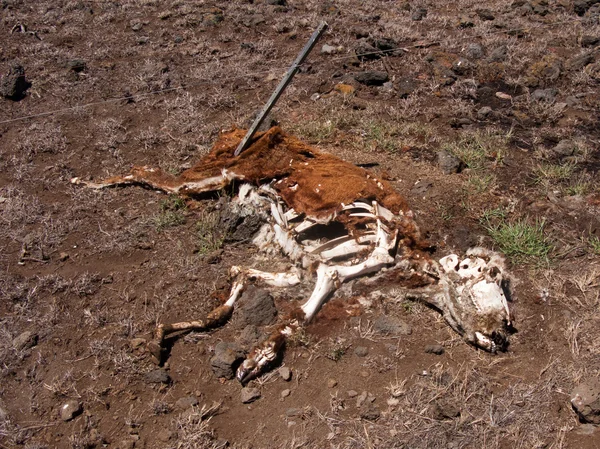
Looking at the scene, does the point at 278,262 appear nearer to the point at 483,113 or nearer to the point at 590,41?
the point at 483,113

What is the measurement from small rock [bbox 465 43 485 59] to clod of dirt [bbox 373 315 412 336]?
16.1 feet

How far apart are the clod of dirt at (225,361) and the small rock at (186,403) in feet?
0.77

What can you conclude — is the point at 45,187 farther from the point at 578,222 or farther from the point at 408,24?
the point at 408,24

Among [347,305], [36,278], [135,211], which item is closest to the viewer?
[347,305]

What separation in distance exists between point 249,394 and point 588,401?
2.00m

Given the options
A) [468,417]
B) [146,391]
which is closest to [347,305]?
[468,417]

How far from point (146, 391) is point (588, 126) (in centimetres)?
519

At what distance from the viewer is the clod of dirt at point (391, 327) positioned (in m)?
3.95

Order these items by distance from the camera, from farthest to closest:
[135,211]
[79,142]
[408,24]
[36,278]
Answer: [408,24] → [79,142] → [135,211] → [36,278]

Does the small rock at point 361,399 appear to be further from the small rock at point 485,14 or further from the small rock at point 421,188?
the small rock at point 485,14

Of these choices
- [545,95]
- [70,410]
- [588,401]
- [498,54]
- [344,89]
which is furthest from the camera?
[498,54]

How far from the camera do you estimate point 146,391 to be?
3686mm

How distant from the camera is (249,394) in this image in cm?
362

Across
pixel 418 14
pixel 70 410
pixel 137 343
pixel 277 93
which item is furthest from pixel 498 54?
pixel 70 410
